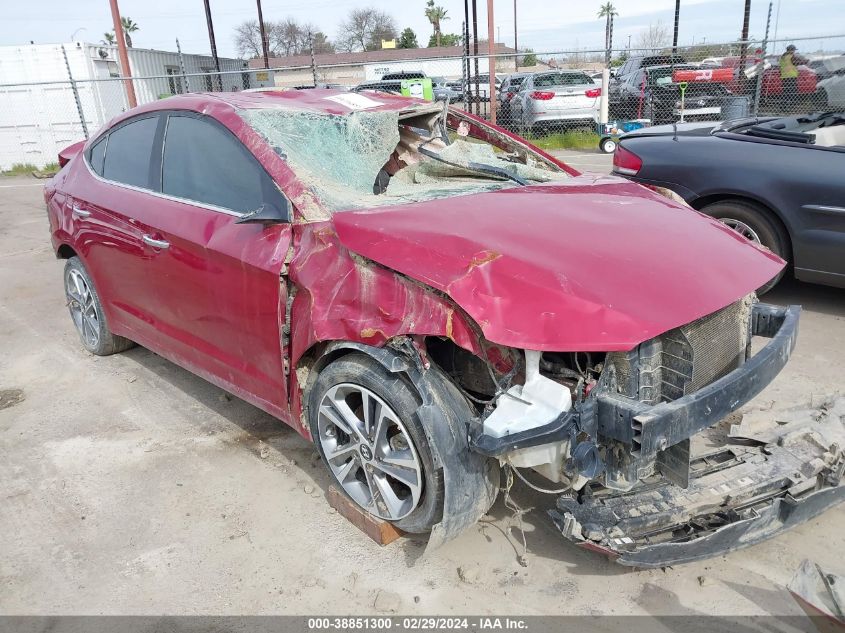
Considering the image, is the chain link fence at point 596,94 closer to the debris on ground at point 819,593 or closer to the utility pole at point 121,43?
the utility pole at point 121,43

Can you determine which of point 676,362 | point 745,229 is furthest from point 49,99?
point 676,362

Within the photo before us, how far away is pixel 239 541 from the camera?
2.83 m

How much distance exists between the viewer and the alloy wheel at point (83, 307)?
4.57 meters

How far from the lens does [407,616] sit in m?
2.40

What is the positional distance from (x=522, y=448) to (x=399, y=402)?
1.61ft

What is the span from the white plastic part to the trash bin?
36.0 ft

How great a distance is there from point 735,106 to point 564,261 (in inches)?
445

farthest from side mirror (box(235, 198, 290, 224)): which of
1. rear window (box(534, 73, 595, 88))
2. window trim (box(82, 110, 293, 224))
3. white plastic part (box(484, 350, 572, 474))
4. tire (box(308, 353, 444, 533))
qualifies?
rear window (box(534, 73, 595, 88))

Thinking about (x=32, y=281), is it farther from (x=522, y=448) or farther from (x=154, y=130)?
(x=522, y=448)

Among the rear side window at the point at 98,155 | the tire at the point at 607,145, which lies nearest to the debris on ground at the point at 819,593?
the rear side window at the point at 98,155

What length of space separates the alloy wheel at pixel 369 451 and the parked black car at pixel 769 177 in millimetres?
3469

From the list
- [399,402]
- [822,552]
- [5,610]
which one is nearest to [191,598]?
[5,610]

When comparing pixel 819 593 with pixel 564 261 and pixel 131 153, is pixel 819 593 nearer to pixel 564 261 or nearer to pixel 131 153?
pixel 564 261

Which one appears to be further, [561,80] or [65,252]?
[561,80]
